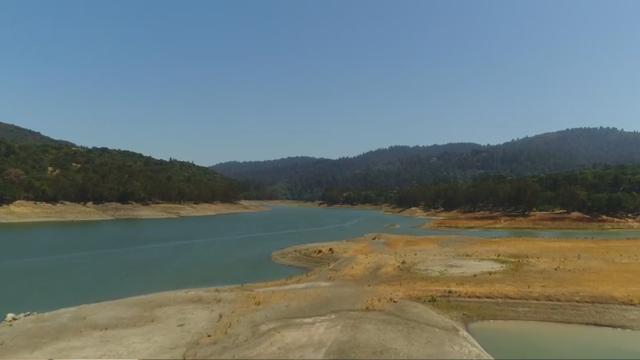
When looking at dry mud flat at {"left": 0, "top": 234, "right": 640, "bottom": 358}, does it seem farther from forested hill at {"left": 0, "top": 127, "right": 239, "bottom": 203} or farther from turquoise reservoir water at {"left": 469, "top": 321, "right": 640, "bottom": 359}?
forested hill at {"left": 0, "top": 127, "right": 239, "bottom": 203}

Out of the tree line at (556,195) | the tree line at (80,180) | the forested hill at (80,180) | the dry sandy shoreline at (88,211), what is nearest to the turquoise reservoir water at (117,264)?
the dry sandy shoreline at (88,211)

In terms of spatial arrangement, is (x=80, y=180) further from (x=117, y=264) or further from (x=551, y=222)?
(x=551, y=222)

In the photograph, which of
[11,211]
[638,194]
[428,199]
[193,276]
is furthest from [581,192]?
[11,211]

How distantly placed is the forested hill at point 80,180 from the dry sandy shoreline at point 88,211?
8.05ft

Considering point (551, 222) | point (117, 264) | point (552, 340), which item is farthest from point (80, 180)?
point (552, 340)

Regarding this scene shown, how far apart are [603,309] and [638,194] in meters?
100

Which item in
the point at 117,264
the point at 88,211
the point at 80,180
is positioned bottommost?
the point at 117,264

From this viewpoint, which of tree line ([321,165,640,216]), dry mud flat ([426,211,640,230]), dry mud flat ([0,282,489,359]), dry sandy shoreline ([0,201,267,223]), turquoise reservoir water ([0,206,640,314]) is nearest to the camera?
dry mud flat ([0,282,489,359])

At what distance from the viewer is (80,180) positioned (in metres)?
127

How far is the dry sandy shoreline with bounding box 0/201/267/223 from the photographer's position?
103 meters

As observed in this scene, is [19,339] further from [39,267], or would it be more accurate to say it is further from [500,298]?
[39,267]

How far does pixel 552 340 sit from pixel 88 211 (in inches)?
4260

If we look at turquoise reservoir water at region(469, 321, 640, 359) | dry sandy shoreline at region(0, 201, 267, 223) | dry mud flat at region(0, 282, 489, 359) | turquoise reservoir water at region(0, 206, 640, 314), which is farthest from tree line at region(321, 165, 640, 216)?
dry mud flat at region(0, 282, 489, 359)

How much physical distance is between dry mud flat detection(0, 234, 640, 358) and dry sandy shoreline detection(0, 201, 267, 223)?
79109 mm
